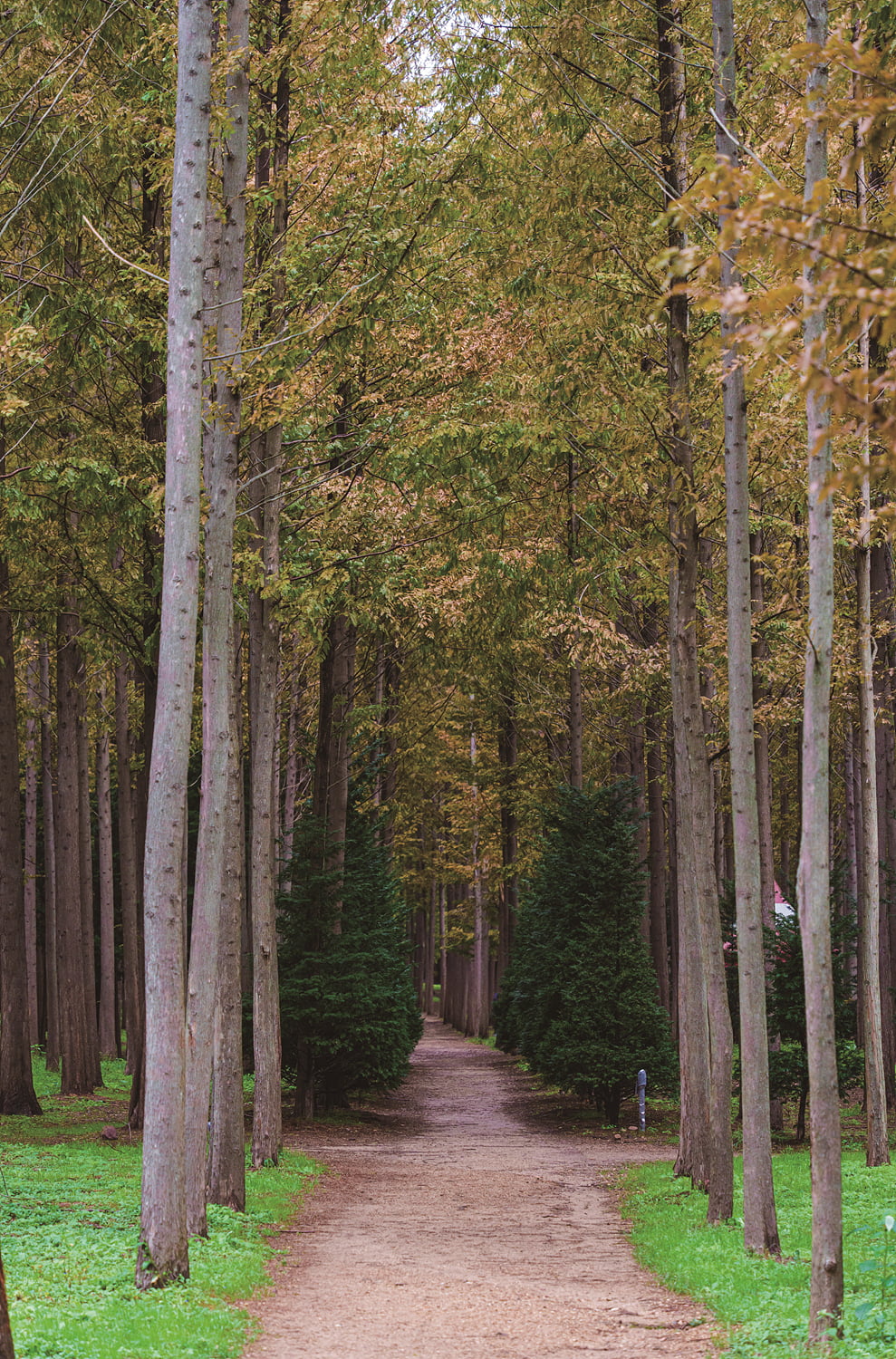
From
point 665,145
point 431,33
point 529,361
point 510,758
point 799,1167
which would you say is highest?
point 431,33

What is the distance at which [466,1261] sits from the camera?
9.34 metres

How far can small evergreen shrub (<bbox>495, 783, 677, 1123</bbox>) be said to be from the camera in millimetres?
18359

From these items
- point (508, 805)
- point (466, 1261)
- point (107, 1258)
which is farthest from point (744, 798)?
point (508, 805)

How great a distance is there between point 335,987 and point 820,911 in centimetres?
1224

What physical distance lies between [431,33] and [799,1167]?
1334 centimetres

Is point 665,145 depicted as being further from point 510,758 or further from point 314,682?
point 510,758

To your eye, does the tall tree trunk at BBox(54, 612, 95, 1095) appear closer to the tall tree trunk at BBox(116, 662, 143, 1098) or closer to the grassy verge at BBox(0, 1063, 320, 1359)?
the tall tree trunk at BBox(116, 662, 143, 1098)

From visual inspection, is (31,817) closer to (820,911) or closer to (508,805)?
(508,805)

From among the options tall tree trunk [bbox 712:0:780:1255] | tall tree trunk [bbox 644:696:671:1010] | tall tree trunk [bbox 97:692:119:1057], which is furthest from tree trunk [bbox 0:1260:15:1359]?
tall tree trunk [bbox 97:692:119:1057]

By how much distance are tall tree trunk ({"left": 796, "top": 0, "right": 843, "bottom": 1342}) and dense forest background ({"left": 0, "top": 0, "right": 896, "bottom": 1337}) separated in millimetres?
28

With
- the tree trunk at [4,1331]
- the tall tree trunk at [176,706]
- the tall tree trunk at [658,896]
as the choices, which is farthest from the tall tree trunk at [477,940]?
the tree trunk at [4,1331]

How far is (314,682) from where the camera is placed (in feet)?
89.4

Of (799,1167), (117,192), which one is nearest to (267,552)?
(117,192)

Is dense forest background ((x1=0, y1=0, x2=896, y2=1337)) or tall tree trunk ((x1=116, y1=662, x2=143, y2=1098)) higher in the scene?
dense forest background ((x1=0, y1=0, x2=896, y2=1337))
